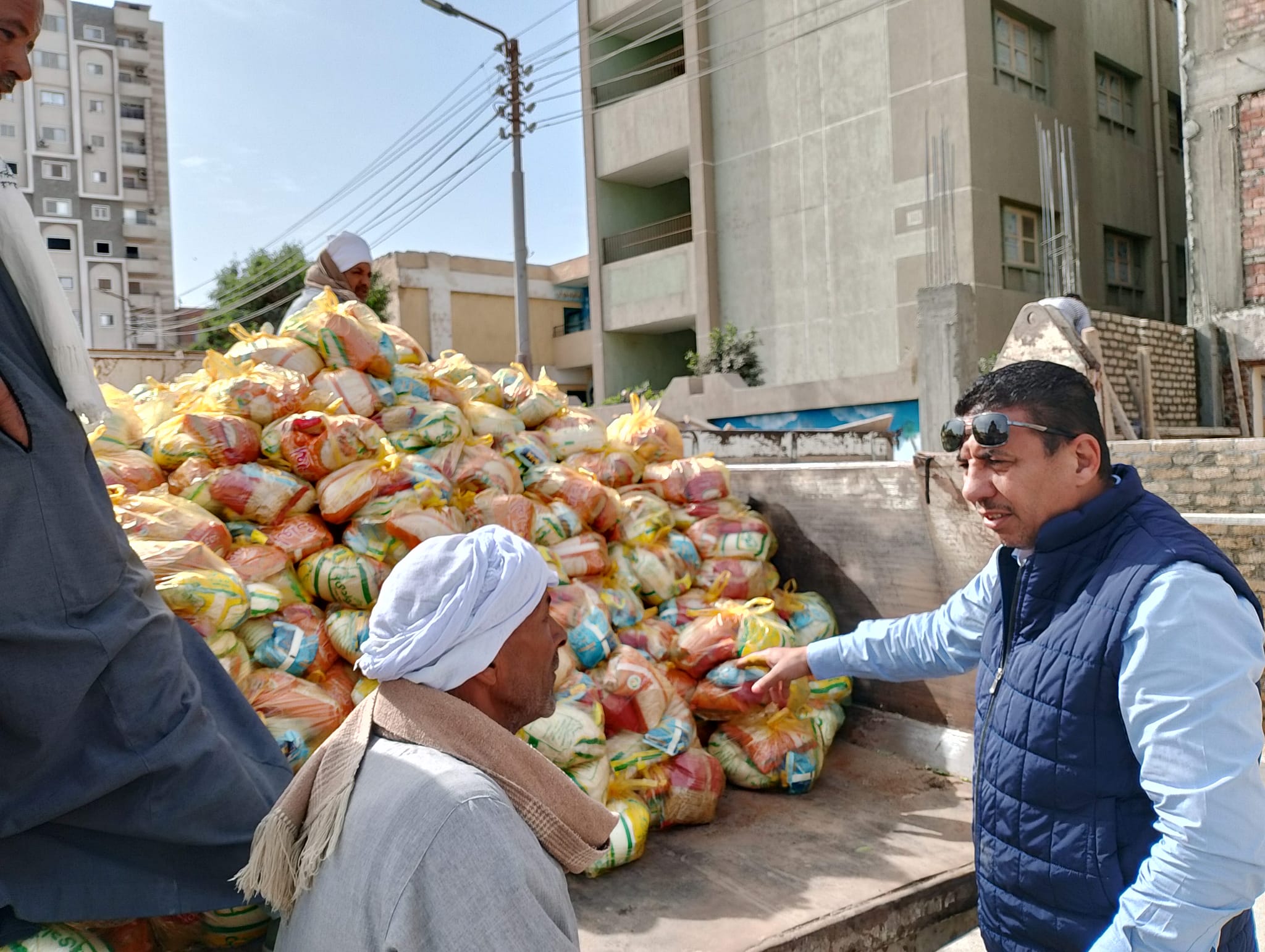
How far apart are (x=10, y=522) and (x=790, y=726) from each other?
3.10m

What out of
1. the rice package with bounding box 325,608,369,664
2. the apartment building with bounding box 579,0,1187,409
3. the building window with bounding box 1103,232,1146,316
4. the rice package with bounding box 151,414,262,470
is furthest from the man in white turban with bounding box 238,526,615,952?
the building window with bounding box 1103,232,1146,316

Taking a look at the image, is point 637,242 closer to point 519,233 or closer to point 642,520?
point 519,233

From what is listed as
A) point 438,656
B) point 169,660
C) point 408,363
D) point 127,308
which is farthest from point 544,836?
point 127,308

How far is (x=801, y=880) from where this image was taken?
3.19m

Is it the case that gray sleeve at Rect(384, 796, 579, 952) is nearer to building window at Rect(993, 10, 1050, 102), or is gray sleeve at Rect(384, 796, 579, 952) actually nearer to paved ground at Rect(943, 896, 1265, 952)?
paved ground at Rect(943, 896, 1265, 952)

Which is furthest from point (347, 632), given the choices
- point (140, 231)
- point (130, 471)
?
point (140, 231)

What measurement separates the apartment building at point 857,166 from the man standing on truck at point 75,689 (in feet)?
45.0

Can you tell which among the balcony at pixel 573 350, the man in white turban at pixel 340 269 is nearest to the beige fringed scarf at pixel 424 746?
the man in white turban at pixel 340 269

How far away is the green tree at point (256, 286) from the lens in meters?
27.9

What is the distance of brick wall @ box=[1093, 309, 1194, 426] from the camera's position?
1068 centimetres

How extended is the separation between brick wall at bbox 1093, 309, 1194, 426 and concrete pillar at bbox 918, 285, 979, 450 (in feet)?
5.95

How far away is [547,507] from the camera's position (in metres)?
4.16

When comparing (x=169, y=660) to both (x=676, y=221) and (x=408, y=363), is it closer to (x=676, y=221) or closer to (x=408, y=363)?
(x=408, y=363)

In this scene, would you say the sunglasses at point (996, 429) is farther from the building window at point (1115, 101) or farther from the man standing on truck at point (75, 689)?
the building window at point (1115, 101)
